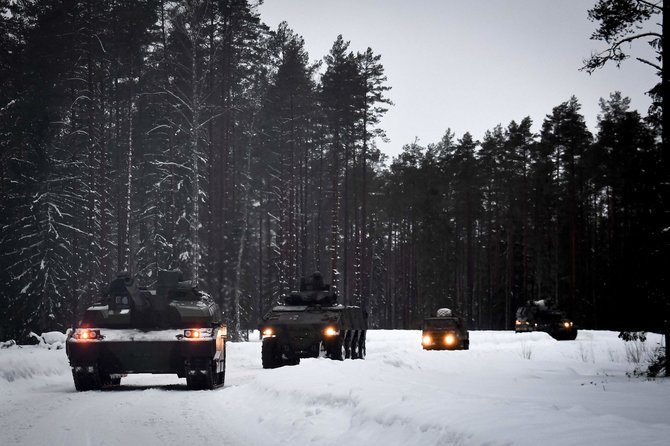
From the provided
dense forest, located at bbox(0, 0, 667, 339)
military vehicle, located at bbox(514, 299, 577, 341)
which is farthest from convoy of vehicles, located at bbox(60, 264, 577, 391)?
military vehicle, located at bbox(514, 299, 577, 341)

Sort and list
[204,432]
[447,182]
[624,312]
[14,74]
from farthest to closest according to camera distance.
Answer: [447,182]
[624,312]
[14,74]
[204,432]

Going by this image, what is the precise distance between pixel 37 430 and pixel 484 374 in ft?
38.4

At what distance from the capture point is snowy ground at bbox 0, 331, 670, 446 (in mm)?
6820

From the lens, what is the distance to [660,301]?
17578 millimetres

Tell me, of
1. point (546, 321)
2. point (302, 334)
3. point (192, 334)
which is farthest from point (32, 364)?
point (546, 321)

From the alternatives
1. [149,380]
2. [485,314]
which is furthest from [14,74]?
[485,314]

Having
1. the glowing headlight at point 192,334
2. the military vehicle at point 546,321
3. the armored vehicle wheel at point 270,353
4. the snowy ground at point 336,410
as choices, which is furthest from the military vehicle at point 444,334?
the glowing headlight at point 192,334

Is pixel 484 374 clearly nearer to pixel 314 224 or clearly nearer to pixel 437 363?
pixel 437 363

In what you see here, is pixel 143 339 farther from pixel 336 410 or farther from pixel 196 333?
pixel 336 410

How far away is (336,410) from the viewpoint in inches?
381

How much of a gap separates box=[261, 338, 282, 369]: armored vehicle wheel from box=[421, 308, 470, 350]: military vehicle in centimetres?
1145

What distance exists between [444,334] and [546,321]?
1445 cm

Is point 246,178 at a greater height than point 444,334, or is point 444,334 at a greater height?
point 246,178

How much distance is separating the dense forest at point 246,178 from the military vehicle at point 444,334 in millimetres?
7753
